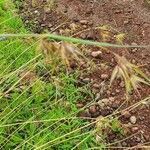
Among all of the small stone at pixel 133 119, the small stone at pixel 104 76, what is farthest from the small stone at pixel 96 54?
the small stone at pixel 133 119

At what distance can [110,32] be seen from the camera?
3.12m

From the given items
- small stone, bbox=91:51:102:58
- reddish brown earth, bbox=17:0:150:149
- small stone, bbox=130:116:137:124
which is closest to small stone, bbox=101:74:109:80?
reddish brown earth, bbox=17:0:150:149

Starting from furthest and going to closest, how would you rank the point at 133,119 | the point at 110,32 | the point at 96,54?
the point at 110,32
the point at 96,54
the point at 133,119

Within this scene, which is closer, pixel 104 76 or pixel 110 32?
pixel 104 76

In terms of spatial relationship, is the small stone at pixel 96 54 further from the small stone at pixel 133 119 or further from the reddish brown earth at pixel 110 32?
the small stone at pixel 133 119

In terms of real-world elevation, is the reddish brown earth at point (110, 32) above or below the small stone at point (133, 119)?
above

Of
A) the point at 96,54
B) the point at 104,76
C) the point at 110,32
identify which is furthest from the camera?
the point at 110,32

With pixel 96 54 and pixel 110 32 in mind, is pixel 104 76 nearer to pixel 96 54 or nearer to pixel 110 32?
pixel 96 54

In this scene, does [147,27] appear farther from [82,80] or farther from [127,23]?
[82,80]

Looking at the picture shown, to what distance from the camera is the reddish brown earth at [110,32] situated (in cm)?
263

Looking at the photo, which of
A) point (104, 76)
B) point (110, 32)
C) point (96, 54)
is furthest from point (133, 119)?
point (110, 32)

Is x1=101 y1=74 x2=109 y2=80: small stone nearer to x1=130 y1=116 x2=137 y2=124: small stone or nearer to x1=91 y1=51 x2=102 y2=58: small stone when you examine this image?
x1=91 y1=51 x2=102 y2=58: small stone

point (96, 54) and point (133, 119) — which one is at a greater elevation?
point (96, 54)

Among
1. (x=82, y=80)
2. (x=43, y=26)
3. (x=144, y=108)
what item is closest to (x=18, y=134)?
(x=82, y=80)
